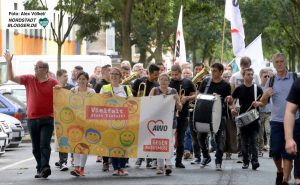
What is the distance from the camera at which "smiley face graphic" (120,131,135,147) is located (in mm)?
15352

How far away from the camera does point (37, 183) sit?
1442 centimetres

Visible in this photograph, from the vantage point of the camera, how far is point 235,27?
25.7 meters

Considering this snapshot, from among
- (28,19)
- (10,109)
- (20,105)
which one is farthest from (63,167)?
(28,19)

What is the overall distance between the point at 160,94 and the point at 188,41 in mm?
50036

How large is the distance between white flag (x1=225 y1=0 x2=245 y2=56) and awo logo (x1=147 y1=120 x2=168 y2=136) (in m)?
9.60

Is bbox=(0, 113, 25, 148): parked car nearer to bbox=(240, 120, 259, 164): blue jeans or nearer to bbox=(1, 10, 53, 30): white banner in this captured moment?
bbox=(1, 10, 53, 30): white banner

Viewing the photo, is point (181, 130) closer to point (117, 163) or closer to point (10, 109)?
point (117, 163)

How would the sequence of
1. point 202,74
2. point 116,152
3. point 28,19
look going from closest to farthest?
point 116,152 → point 202,74 → point 28,19

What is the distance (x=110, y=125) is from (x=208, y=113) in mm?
1706

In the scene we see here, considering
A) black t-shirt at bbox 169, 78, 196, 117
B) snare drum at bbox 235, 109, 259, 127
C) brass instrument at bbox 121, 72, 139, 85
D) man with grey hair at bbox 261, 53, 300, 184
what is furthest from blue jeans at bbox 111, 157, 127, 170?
man with grey hair at bbox 261, 53, 300, 184

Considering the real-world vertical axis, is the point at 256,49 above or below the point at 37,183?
above

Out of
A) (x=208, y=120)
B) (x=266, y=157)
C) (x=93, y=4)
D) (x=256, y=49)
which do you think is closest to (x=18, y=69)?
(x=93, y=4)

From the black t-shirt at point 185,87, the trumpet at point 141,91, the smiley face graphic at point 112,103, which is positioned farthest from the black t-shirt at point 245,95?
the smiley face graphic at point 112,103

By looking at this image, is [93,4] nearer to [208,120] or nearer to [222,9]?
[222,9]
